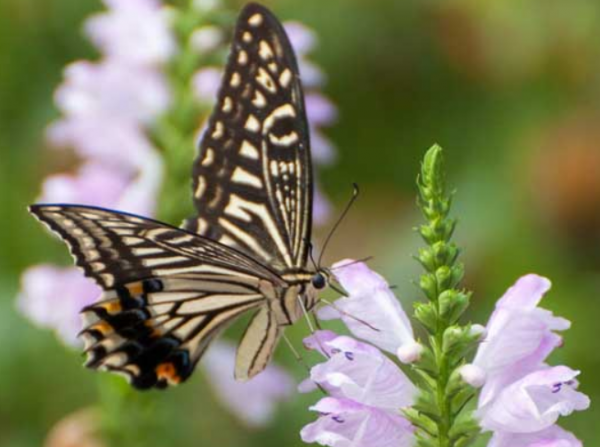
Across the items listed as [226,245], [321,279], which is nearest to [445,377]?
[321,279]

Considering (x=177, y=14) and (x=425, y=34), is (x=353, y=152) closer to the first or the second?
(x=425, y=34)

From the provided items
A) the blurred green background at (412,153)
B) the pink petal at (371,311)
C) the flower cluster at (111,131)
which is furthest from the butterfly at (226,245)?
the blurred green background at (412,153)

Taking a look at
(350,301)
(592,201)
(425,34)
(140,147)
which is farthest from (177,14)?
(425,34)

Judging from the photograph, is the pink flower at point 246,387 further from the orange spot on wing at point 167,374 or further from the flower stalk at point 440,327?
the flower stalk at point 440,327

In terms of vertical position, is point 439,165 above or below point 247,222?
below

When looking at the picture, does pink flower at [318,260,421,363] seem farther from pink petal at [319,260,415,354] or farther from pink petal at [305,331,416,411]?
pink petal at [305,331,416,411]

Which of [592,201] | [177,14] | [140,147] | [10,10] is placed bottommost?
[140,147]
